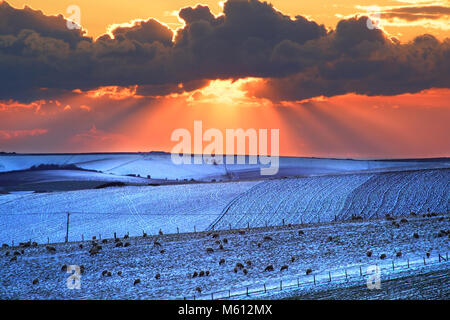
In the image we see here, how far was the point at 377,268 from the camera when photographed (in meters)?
45.4

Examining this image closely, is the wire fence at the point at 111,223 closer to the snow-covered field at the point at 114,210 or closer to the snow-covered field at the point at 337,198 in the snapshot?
the snow-covered field at the point at 114,210

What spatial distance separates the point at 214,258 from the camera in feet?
170

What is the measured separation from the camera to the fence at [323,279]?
40219mm

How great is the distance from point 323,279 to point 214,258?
1111 cm

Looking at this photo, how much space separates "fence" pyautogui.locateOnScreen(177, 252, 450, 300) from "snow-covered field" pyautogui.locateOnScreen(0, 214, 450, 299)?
56cm

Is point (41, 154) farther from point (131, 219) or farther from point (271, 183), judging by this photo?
point (131, 219)

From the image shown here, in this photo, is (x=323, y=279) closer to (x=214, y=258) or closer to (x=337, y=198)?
(x=214, y=258)

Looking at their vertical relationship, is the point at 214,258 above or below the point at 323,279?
below

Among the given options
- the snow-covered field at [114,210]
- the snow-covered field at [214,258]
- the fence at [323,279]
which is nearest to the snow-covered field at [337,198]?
the snow-covered field at [114,210]

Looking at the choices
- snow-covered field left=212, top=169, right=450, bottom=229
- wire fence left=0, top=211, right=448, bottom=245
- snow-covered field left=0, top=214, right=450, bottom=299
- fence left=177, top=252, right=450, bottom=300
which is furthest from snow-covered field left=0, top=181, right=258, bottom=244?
fence left=177, top=252, right=450, bottom=300

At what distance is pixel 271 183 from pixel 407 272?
161 feet

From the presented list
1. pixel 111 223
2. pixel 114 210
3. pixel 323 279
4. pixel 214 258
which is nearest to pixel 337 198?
pixel 114 210
